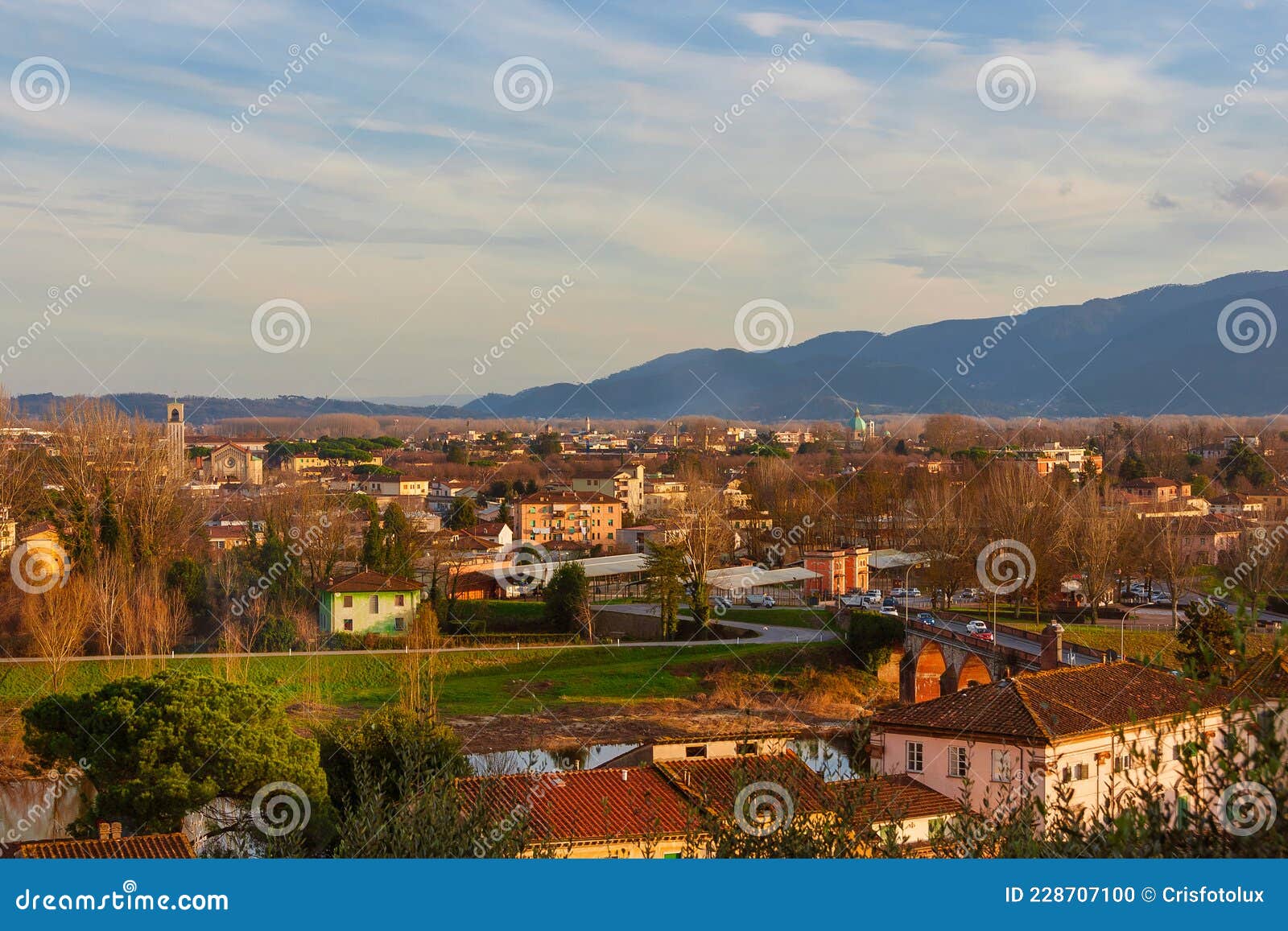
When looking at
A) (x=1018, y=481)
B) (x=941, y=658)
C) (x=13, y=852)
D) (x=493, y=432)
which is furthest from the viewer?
(x=493, y=432)

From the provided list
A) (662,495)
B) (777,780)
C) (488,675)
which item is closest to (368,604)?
(488,675)

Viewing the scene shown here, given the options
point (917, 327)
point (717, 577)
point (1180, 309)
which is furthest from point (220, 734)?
point (917, 327)

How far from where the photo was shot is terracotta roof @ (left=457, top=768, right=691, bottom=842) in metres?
7.02

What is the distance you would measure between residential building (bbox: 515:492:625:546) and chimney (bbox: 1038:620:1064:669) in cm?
1611

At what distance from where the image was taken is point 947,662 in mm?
17234

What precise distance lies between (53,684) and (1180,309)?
290 ft

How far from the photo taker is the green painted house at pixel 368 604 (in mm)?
18234

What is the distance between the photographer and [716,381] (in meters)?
82.6

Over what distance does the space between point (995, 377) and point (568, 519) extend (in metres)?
62.5

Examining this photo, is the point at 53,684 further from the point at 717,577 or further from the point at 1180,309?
the point at 1180,309

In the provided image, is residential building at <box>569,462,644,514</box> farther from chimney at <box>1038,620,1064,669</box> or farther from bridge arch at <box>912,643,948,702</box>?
chimney at <box>1038,620,1064,669</box>

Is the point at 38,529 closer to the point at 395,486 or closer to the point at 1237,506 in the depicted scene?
the point at 395,486

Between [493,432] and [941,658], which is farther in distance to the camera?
[493,432]

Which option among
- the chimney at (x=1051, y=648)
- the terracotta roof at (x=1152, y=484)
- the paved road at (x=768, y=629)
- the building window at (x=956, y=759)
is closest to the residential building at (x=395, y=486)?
the paved road at (x=768, y=629)
